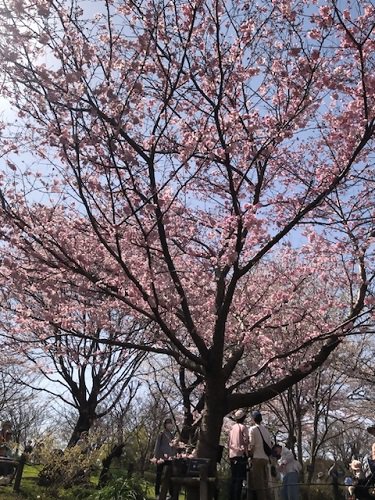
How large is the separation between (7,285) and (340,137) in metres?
5.58

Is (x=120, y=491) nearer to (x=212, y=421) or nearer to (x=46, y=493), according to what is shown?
(x=212, y=421)

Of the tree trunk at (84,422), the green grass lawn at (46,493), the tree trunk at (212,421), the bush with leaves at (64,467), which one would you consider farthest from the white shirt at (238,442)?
the tree trunk at (84,422)

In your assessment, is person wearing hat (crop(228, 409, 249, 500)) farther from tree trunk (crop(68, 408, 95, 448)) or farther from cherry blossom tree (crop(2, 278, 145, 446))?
tree trunk (crop(68, 408, 95, 448))

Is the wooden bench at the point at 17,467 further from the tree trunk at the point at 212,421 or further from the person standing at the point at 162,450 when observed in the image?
the tree trunk at the point at 212,421

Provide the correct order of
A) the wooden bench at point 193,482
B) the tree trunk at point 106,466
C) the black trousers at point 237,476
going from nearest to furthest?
the wooden bench at point 193,482
the black trousers at point 237,476
the tree trunk at point 106,466

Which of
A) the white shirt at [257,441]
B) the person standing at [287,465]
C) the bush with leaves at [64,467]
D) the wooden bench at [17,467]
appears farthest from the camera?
the bush with leaves at [64,467]

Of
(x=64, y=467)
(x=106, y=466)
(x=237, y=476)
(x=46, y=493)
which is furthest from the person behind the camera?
(x=106, y=466)

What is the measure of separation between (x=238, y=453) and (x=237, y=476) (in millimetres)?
335

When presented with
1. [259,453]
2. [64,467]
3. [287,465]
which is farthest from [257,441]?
[64,467]

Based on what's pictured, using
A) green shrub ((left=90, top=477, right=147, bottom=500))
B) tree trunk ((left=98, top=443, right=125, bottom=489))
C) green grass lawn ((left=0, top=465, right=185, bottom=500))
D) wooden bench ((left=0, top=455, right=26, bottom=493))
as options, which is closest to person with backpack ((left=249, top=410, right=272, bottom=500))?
green shrub ((left=90, top=477, right=147, bottom=500))

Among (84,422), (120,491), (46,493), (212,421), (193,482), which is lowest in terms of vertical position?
(46,493)

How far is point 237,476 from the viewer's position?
251 inches

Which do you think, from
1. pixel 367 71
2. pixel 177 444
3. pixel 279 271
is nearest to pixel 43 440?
pixel 177 444

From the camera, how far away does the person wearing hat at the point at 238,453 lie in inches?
245
